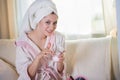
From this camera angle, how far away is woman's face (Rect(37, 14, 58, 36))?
3.39 feet

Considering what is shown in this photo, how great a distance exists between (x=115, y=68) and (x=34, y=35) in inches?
27.8

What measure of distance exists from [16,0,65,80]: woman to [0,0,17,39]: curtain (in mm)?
707

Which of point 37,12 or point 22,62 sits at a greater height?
point 37,12

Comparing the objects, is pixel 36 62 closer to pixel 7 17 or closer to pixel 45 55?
pixel 45 55

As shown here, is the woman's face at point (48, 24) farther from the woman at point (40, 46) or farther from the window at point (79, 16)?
the window at point (79, 16)

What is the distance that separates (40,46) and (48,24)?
→ 12 centimetres

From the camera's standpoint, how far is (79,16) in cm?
176

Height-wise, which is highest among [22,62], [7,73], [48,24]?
[48,24]

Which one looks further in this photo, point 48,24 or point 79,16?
point 79,16

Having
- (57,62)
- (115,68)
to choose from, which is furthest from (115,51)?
(57,62)

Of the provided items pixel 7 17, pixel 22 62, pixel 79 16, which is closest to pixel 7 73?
pixel 22 62

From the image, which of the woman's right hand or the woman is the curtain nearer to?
the woman

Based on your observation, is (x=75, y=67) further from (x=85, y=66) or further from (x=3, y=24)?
(x=3, y=24)

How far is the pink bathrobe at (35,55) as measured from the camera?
41.3 inches
